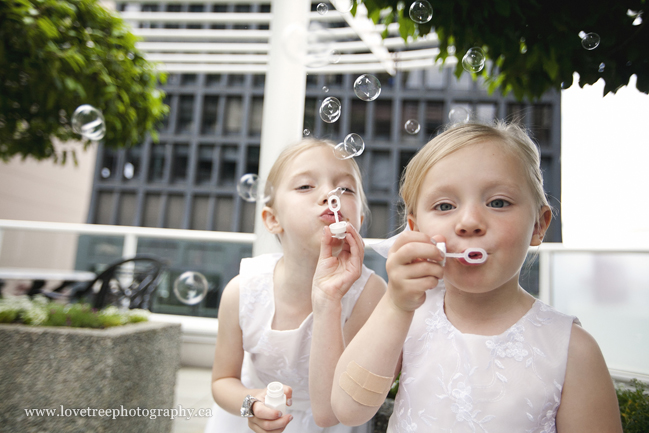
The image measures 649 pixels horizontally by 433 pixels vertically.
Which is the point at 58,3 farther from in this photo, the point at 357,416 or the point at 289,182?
the point at 357,416

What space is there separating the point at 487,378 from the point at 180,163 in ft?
91.1

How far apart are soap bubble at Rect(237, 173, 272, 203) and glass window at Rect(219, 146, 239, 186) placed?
2439 centimetres

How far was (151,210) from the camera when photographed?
26.7 metres

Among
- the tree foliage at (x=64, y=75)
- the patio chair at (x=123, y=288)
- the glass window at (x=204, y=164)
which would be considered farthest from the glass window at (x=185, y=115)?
the tree foliage at (x=64, y=75)

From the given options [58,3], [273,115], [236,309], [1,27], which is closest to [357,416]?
[236,309]

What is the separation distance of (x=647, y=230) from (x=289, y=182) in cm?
124

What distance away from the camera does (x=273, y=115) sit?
1.82 m

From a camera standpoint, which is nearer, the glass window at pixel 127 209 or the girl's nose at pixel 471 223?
the girl's nose at pixel 471 223

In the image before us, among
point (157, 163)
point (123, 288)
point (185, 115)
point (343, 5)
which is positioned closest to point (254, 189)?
point (343, 5)

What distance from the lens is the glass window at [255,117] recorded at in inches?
936

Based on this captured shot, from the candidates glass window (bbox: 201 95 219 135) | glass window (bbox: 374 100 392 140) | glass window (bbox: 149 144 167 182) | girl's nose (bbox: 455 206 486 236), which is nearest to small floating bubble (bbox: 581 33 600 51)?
girl's nose (bbox: 455 206 486 236)

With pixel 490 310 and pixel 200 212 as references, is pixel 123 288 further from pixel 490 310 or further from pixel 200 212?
pixel 200 212

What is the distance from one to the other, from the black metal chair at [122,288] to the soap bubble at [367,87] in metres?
1.83

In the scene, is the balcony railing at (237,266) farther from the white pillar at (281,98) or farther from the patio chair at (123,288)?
the white pillar at (281,98)
